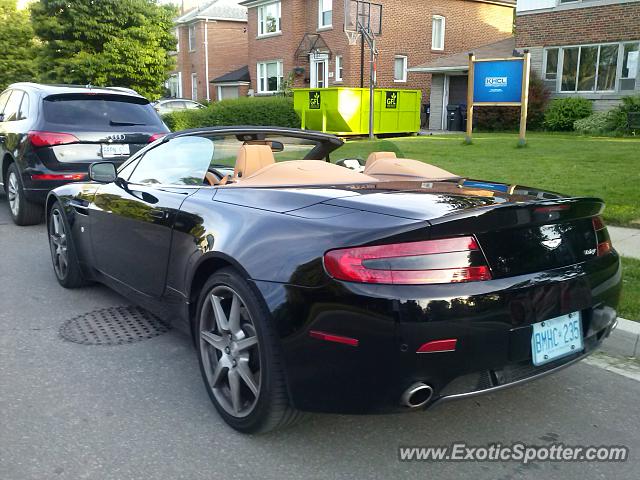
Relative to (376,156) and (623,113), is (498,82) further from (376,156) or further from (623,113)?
(376,156)

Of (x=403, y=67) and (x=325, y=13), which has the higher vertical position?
(x=325, y=13)

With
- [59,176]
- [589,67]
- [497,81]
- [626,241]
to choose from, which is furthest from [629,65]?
[59,176]

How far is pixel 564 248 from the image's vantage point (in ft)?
9.16

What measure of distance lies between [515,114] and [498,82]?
6.72 m

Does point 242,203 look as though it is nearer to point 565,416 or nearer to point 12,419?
point 12,419

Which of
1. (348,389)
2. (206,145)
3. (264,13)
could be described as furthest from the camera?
(264,13)

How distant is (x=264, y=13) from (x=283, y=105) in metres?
10.9

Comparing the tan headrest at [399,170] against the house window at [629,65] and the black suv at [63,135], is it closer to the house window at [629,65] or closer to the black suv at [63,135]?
the black suv at [63,135]

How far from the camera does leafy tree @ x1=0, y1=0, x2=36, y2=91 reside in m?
33.5

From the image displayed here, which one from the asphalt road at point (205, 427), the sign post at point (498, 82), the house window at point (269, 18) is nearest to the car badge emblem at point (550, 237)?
the asphalt road at point (205, 427)

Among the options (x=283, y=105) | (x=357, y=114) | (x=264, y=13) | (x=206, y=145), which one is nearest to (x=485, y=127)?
(x=357, y=114)

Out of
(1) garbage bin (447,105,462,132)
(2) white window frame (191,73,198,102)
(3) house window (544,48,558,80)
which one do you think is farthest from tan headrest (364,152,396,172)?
(2) white window frame (191,73,198,102)

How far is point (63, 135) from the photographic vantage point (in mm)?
7574

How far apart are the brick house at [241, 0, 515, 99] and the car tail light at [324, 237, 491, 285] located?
26.4 metres
